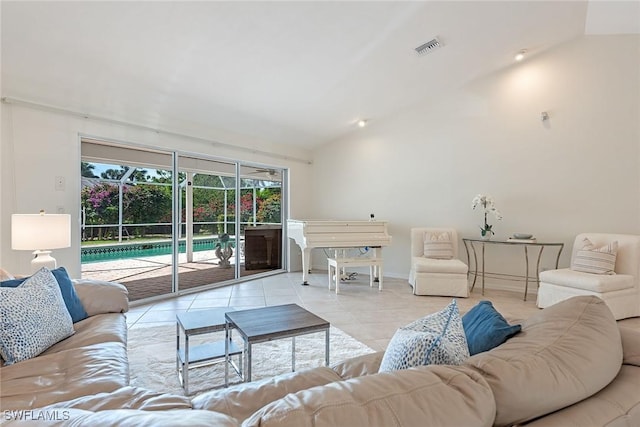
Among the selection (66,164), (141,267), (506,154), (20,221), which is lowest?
A: (141,267)

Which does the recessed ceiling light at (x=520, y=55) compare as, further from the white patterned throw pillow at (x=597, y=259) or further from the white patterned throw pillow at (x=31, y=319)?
the white patterned throw pillow at (x=31, y=319)

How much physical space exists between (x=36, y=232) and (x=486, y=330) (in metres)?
3.12

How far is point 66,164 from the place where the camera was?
11.5ft

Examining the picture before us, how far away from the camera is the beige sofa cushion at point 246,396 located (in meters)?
0.93

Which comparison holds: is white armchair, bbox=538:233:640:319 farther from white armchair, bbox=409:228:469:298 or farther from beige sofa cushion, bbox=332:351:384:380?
beige sofa cushion, bbox=332:351:384:380

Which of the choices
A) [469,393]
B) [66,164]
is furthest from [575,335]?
[66,164]

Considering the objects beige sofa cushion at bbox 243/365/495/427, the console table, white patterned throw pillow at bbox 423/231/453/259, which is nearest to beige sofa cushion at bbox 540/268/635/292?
the console table

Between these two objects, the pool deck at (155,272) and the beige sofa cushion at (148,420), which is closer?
the beige sofa cushion at (148,420)

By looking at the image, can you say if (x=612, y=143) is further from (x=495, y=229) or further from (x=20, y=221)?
(x=20, y=221)

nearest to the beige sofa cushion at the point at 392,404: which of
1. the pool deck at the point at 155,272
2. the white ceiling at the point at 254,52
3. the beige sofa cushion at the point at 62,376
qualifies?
the beige sofa cushion at the point at 62,376

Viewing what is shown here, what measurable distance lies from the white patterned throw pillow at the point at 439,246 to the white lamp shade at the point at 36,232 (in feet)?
14.4

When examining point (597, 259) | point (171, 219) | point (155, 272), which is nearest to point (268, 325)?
point (171, 219)

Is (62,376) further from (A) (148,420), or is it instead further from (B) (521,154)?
(B) (521,154)

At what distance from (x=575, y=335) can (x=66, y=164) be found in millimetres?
4299
